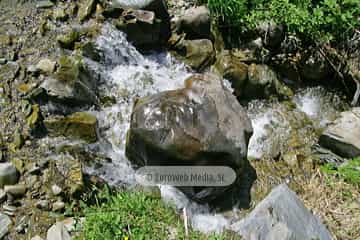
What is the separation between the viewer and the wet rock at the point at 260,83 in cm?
528

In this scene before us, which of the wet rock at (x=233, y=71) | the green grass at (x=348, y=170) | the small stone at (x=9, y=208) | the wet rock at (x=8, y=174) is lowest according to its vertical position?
the green grass at (x=348, y=170)

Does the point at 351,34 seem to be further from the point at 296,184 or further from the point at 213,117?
the point at 213,117

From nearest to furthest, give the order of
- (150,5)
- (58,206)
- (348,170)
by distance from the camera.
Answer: (58,206) < (348,170) < (150,5)

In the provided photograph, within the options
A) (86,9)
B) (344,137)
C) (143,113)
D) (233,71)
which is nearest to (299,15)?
(233,71)

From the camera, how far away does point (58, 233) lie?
3238 millimetres

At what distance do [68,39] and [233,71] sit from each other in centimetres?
213

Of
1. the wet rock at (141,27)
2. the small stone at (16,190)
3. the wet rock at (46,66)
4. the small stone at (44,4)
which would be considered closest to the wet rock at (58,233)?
the small stone at (16,190)

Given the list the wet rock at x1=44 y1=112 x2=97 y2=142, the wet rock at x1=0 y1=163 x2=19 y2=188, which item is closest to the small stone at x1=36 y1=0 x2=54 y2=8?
the wet rock at x1=44 y1=112 x2=97 y2=142

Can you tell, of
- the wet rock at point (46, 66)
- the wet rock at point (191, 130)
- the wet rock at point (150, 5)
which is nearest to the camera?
the wet rock at point (191, 130)

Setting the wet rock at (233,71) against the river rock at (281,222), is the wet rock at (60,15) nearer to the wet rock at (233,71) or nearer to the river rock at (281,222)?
the wet rock at (233,71)

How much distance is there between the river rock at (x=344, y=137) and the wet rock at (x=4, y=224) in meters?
3.58

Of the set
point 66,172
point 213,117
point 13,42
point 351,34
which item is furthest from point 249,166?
point 13,42

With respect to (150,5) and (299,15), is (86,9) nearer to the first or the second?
(150,5)

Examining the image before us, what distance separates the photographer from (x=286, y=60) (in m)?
5.61
